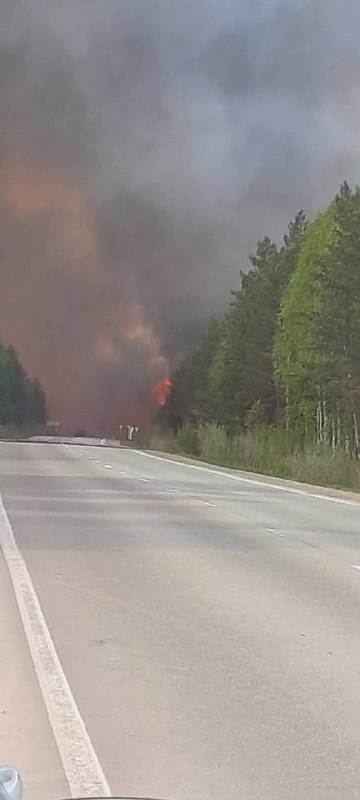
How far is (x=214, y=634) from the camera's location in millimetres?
9219

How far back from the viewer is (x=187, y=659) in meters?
8.26

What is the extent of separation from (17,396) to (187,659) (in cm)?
14922

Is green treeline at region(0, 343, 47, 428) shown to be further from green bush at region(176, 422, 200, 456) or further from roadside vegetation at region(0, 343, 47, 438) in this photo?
green bush at region(176, 422, 200, 456)

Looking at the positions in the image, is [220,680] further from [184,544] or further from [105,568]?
[184,544]

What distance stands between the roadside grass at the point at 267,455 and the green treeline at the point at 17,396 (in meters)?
54.6

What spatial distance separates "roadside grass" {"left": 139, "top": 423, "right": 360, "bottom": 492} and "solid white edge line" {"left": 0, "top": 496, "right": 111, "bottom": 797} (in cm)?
2110

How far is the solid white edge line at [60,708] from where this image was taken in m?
5.50

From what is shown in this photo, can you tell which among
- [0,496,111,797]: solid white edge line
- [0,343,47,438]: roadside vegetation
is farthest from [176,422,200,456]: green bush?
[0,496,111,797]: solid white edge line

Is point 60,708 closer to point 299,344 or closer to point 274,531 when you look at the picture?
point 274,531

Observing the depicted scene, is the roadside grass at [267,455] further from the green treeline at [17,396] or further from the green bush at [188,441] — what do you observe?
the green treeline at [17,396]

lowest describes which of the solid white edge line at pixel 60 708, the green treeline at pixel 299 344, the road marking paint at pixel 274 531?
the solid white edge line at pixel 60 708

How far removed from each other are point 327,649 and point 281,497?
58.9ft

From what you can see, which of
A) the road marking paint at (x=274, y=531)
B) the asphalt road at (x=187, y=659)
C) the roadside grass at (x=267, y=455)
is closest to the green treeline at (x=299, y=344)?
the roadside grass at (x=267, y=455)

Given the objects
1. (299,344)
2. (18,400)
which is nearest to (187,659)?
(299,344)
